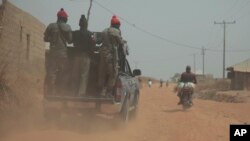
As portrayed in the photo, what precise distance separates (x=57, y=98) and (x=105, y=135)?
4.35 feet

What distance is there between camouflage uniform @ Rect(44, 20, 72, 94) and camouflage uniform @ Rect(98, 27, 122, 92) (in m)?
0.86

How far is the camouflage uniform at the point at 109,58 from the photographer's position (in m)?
10.3

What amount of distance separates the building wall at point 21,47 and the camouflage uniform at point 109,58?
4.46 m

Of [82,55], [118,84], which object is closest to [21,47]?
[82,55]

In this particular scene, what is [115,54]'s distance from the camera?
34.8 feet

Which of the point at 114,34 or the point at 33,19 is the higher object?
the point at 33,19

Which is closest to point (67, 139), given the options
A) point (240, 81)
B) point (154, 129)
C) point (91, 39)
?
point (91, 39)

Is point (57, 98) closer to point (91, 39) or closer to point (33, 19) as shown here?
point (91, 39)

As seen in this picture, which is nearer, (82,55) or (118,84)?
(118,84)

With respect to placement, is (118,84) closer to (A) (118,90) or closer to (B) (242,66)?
(A) (118,90)

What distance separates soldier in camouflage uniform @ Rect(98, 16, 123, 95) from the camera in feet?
33.8

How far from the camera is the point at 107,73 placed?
33.9 feet

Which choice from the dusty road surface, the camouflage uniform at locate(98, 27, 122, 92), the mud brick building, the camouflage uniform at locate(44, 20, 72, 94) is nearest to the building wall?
the camouflage uniform at locate(44, 20, 72, 94)

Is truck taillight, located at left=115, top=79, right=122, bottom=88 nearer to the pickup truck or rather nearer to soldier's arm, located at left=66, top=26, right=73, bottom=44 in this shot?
the pickup truck
